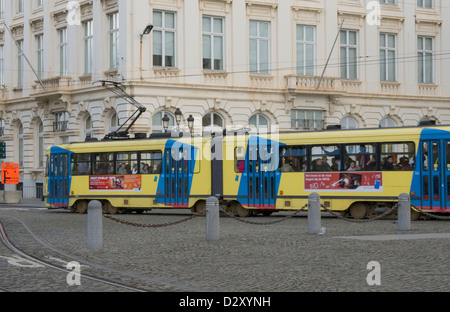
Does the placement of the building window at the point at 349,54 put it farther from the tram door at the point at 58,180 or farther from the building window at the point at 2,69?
the building window at the point at 2,69

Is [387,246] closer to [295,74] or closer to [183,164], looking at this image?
[183,164]

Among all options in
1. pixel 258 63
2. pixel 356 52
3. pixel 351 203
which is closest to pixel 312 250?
pixel 351 203

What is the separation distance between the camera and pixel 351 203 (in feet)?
95.5

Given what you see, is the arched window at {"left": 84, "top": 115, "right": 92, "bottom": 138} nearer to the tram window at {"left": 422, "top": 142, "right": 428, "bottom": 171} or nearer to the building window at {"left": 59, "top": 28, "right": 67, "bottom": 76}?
the building window at {"left": 59, "top": 28, "right": 67, "bottom": 76}

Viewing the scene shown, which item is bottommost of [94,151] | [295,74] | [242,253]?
[242,253]

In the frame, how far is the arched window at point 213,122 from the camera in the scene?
45531 mm

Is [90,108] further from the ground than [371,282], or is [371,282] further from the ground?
[90,108]

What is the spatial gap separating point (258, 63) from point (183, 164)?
15.8 metres

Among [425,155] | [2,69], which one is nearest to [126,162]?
[425,155]

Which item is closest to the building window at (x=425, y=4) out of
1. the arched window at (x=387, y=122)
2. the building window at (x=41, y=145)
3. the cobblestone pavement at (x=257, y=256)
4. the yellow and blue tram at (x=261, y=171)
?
the arched window at (x=387, y=122)

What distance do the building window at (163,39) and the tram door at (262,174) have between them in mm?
14846

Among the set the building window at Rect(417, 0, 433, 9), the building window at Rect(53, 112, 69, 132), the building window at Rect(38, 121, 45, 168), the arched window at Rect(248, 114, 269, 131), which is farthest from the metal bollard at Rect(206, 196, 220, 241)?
the building window at Rect(417, 0, 433, 9)

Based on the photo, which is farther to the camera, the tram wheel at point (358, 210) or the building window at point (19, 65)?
the building window at point (19, 65)

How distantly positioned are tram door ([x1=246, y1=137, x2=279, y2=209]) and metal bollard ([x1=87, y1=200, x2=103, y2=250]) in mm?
13340
